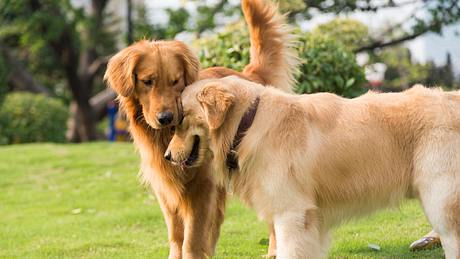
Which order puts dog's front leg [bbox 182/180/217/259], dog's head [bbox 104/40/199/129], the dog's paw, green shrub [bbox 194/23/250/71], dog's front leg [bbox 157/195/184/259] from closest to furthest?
dog's head [bbox 104/40/199/129] < dog's front leg [bbox 182/180/217/259] < dog's front leg [bbox 157/195/184/259] < the dog's paw < green shrub [bbox 194/23/250/71]

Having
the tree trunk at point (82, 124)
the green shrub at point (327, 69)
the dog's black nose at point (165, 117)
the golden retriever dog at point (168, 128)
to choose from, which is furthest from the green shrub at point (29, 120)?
the dog's black nose at point (165, 117)

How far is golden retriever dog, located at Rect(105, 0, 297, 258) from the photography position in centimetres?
502

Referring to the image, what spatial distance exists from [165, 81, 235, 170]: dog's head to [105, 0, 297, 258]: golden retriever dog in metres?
0.14

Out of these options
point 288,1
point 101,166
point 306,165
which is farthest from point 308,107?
point 101,166

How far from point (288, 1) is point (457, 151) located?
681 centimetres

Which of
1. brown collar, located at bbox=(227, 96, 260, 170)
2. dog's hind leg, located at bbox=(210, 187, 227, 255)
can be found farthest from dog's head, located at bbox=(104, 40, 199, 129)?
dog's hind leg, located at bbox=(210, 187, 227, 255)

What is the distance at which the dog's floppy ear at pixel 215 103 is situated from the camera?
4469mm

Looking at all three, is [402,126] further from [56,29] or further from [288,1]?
[56,29]

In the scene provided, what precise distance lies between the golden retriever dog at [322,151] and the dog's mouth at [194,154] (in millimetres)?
14

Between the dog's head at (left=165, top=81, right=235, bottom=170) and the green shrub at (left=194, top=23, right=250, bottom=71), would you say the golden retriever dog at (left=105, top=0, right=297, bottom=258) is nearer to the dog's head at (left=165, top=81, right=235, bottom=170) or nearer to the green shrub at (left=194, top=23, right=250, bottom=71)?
the dog's head at (left=165, top=81, right=235, bottom=170)

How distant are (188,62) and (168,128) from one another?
0.52 meters

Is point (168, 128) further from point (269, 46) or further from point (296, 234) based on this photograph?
point (269, 46)

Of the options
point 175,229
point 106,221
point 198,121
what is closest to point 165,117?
point 198,121

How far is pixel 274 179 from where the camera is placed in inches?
177
